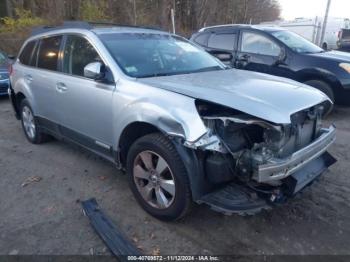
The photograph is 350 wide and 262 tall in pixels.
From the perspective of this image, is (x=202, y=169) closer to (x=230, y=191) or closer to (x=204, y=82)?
(x=230, y=191)

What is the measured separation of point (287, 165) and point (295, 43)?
17.2 ft

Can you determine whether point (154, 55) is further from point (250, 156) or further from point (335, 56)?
point (335, 56)

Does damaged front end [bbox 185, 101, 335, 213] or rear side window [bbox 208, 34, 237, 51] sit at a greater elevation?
rear side window [bbox 208, 34, 237, 51]

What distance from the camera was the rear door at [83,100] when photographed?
360 centimetres

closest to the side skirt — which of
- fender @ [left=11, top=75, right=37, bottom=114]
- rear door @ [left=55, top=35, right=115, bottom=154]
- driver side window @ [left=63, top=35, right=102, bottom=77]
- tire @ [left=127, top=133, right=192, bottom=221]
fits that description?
rear door @ [left=55, top=35, right=115, bottom=154]

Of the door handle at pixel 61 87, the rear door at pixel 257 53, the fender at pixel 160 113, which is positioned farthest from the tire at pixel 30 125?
the rear door at pixel 257 53

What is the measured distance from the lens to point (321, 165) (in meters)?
3.36

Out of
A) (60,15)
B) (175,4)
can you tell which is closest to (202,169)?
(60,15)

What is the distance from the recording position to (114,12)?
19.7 m

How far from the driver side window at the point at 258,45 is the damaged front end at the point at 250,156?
173 inches

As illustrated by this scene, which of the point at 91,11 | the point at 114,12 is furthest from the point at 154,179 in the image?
the point at 114,12

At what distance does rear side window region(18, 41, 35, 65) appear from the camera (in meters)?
5.20

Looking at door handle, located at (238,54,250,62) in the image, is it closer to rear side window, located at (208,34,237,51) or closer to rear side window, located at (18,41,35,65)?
rear side window, located at (208,34,237,51)

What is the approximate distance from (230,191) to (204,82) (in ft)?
3.55
